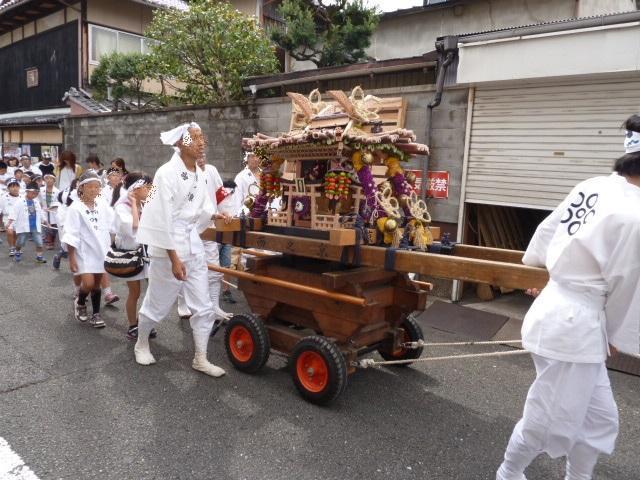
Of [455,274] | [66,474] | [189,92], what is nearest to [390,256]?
[455,274]

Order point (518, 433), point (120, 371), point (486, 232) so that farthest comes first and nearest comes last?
1. point (486, 232)
2. point (120, 371)
3. point (518, 433)

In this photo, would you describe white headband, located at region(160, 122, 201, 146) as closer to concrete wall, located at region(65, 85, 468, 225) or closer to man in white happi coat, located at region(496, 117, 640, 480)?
man in white happi coat, located at region(496, 117, 640, 480)

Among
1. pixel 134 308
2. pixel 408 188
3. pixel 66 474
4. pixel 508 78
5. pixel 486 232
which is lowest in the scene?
pixel 66 474

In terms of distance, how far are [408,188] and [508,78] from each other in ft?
11.6

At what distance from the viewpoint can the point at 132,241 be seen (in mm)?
5508

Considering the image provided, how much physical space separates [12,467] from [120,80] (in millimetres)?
15730

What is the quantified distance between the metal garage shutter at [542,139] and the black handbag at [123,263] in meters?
4.81

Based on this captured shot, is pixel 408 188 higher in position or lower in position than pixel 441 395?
higher

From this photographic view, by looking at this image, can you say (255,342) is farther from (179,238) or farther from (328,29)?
(328,29)

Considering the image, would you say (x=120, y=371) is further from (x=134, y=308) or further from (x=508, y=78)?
(x=508, y=78)

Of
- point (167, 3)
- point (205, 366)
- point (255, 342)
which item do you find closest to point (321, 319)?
point (255, 342)

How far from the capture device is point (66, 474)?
9.73 feet

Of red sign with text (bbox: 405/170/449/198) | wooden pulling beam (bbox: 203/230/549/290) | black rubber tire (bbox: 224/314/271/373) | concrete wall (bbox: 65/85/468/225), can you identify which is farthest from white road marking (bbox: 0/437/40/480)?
concrete wall (bbox: 65/85/468/225)

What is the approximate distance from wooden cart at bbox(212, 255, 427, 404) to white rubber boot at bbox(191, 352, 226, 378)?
0.64 ft
